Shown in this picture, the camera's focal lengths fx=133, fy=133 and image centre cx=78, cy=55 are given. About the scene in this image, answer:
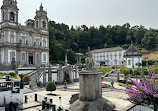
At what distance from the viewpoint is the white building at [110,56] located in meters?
Result: 66.9

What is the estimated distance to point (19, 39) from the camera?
3653 centimetres

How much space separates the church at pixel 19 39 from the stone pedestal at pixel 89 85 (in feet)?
96.1

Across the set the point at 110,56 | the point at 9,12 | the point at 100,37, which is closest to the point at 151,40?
the point at 110,56

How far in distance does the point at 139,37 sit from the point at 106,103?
85298 mm

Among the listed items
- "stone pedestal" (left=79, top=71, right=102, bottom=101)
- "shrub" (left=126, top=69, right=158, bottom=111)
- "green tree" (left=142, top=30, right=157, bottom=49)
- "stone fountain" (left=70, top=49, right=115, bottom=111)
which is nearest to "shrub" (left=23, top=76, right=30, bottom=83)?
"stone fountain" (left=70, top=49, right=115, bottom=111)

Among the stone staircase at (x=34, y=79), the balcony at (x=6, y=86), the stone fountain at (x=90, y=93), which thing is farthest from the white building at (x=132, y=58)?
the balcony at (x=6, y=86)

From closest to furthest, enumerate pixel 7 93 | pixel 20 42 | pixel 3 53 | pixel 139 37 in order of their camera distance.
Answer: pixel 7 93 < pixel 3 53 < pixel 20 42 < pixel 139 37

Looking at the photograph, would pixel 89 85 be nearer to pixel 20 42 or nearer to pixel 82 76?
pixel 82 76

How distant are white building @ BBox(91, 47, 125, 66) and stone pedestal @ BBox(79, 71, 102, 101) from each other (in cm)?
5863

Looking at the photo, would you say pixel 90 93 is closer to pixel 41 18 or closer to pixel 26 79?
pixel 26 79

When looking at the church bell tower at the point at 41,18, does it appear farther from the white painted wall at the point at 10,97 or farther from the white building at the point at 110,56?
the white building at the point at 110,56

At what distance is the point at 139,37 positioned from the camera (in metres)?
85.4

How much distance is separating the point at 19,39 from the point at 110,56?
47.7 meters

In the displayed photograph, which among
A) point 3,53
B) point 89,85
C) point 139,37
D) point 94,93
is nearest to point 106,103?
point 94,93
